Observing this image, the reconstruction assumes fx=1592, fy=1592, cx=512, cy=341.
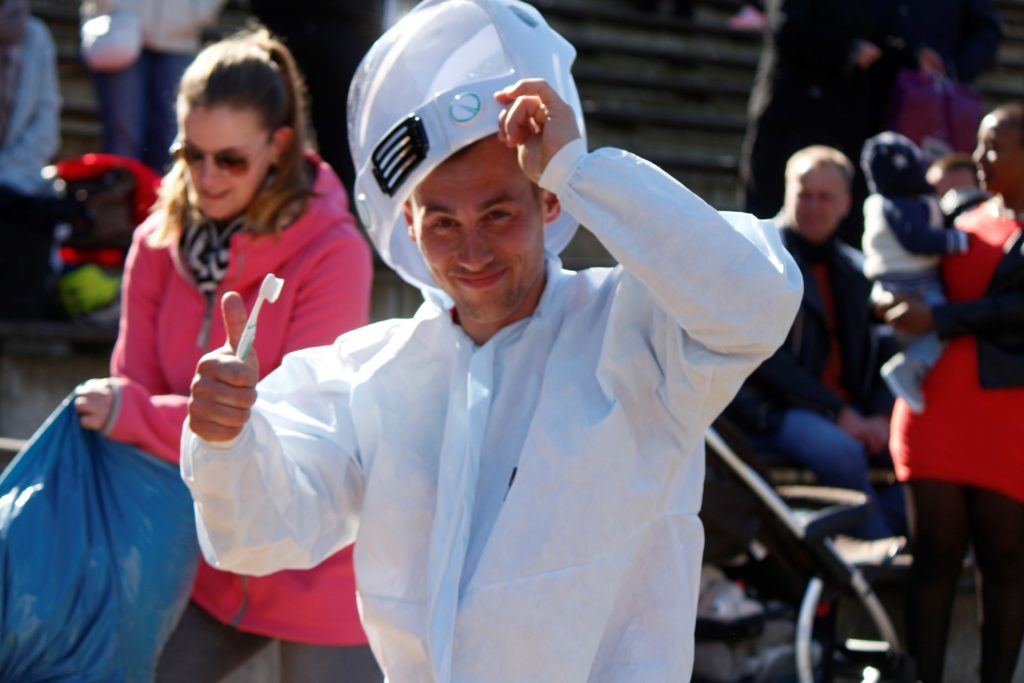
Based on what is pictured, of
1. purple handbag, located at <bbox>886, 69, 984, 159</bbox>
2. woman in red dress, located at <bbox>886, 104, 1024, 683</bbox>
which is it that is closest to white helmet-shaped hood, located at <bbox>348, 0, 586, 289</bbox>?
woman in red dress, located at <bbox>886, 104, 1024, 683</bbox>

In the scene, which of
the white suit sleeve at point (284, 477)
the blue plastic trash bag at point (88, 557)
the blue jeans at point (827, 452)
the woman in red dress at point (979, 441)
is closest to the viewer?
the white suit sleeve at point (284, 477)

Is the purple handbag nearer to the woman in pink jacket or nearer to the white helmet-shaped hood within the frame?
the woman in pink jacket

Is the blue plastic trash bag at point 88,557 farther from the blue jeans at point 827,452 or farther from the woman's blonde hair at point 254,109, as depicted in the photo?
the blue jeans at point 827,452

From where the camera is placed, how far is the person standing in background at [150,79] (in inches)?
286

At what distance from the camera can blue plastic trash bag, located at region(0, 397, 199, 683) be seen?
123 inches

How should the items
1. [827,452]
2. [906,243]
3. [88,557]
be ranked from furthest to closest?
[827,452]
[906,243]
[88,557]

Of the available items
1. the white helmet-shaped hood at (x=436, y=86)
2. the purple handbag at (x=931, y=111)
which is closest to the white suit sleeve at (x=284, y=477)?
the white helmet-shaped hood at (x=436, y=86)

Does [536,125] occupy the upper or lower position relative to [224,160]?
upper

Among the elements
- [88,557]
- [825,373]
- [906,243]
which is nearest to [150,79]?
[825,373]

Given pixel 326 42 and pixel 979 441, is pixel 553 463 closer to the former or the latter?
pixel 979 441

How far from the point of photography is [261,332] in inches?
137

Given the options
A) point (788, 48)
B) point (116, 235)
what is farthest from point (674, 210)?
point (788, 48)

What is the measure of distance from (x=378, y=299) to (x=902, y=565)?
102 inches

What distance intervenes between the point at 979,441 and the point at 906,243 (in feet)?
2.18
